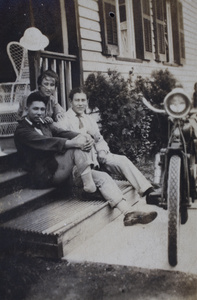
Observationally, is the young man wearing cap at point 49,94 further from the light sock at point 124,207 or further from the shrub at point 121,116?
the light sock at point 124,207

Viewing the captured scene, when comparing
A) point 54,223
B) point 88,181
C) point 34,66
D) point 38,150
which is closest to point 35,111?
point 38,150

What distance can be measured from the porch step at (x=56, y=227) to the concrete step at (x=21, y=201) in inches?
1.8

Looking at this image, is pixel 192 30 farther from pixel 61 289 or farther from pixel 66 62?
pixel 61 289

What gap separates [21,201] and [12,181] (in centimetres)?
22

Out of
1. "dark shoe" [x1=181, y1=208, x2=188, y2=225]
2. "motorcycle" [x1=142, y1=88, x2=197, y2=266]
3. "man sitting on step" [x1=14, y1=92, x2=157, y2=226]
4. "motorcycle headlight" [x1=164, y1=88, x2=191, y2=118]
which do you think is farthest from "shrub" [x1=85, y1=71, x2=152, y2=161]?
"motorcycle headlight" [x1=164, y1=88, x2=191, y2=118]

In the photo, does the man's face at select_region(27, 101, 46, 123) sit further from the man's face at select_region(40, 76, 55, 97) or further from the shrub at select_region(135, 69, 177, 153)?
the shrub at select_region(135, 69, 177, 153)

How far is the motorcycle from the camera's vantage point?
87.2 inches

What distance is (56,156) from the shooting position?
9.50 feet

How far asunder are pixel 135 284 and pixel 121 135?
1603mm

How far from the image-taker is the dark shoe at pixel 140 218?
9.37 feet

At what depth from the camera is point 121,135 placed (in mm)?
3363

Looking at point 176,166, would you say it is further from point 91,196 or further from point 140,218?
point 91,196

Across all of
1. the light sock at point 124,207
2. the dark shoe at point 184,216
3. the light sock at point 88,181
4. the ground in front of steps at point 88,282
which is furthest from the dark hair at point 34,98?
the dark shoe at point 184,216

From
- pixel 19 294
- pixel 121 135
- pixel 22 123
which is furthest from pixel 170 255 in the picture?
pixel 22 123
